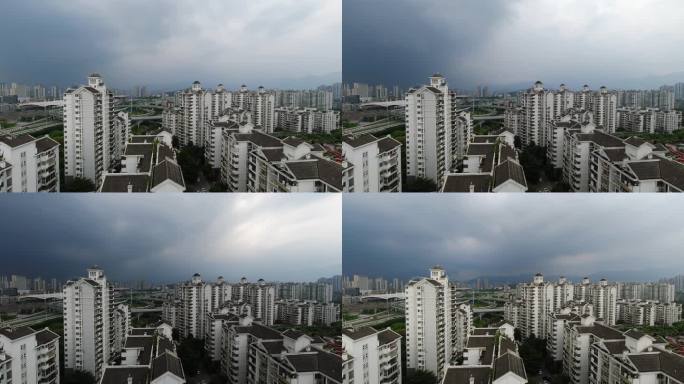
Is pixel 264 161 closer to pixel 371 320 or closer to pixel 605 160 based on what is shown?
pixel 371 320

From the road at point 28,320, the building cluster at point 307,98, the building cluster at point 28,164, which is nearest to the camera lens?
the building cluster at point 28,164

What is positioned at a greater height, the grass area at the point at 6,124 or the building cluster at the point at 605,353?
the grass area at the point at 6,124

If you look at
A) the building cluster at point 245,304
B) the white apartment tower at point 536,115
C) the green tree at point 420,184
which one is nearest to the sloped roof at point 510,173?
the white apartment tower at point 536,115

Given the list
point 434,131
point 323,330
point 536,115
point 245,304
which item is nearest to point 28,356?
point 245,304

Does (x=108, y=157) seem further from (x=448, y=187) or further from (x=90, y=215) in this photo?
(x=448, y=187)

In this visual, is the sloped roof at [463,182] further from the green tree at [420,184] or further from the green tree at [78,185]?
the green tree at [78,185]

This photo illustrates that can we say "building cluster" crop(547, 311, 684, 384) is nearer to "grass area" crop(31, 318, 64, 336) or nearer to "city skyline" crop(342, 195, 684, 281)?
"city skyline" crop(342, 195, 684, 281)
